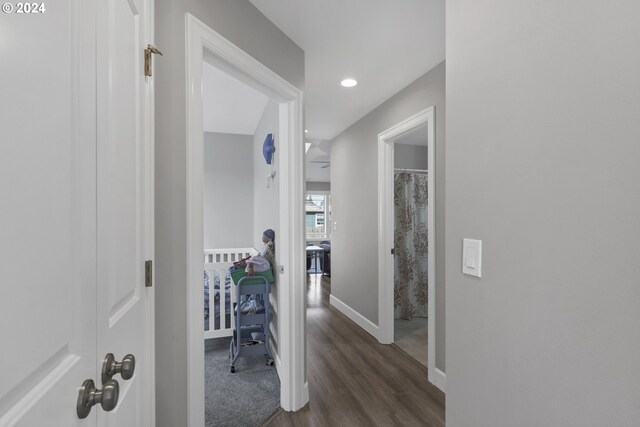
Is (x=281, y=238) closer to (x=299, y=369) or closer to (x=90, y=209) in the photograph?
(x=299, y=369)

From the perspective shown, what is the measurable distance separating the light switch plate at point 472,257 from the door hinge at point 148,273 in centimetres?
109

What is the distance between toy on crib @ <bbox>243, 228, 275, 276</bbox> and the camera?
2689 millimetres

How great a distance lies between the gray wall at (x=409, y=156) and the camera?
15.4ft

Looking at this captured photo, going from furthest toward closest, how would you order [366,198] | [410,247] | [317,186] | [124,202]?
[317,186] < [410,247] < [366,198] < [124,202]

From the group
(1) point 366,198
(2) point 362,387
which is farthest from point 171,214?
(1) point 366,198

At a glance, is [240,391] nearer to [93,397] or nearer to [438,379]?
[438,379]

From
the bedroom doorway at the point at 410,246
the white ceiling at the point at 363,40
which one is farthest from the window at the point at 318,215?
the white ceiling at the point at 363,40

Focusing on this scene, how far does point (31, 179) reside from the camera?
0.45 metres

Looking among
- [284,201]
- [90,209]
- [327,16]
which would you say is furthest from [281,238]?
[90,209]

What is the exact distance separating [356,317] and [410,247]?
1.19 meters

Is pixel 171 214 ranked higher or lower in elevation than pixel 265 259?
higher

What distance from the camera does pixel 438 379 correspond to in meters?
2.48

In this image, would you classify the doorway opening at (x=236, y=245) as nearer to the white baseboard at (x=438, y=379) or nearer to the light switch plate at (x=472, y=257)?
the white baseboard at (x=438, y=379)

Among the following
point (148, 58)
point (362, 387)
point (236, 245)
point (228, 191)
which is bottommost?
point (362, 387)
